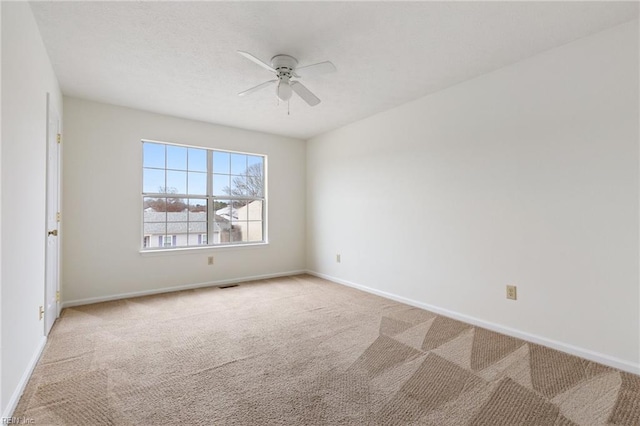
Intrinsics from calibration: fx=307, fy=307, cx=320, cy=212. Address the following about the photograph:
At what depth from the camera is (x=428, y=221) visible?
340cm

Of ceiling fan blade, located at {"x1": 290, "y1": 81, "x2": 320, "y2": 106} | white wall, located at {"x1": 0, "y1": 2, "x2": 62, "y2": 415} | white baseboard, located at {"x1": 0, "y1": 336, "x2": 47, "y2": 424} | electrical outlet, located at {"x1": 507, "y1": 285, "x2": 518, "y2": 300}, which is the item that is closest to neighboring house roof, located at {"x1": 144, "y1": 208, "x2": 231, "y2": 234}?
white wall, located at {"x1": 0, "y1": 2, "x2": 62, "y2": 415}

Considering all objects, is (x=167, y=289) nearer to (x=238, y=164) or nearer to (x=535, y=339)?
(x=238, y=164)

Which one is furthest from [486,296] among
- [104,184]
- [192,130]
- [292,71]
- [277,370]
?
[104,184]

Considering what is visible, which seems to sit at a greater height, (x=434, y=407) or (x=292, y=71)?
(x=292, y=71)

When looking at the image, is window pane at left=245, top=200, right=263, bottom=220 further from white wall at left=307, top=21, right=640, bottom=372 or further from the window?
white wall at left=307, top=21, right=640, bottom=372

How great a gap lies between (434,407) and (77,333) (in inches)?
116

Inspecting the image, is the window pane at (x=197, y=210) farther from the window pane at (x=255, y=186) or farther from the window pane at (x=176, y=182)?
the window pane at (x=255, y=186)

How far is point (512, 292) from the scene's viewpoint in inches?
106

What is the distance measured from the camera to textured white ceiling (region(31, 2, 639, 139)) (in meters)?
A: 2.00

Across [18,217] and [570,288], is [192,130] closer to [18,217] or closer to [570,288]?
[18,217]

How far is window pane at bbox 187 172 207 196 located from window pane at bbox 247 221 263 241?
897 millimetres

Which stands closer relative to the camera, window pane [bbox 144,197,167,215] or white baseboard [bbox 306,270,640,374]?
white baseboard [bbox 306,270,640,374]

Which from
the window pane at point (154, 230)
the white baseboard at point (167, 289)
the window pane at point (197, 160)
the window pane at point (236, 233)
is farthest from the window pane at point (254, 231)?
the window pane at point (154, 230)

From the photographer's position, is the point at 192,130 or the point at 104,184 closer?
the point at 104,184
